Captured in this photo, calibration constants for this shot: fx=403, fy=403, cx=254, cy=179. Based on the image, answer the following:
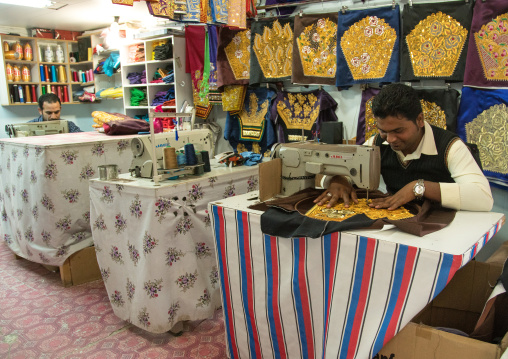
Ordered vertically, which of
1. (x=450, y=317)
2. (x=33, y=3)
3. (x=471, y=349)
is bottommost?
(x=450, y=317)

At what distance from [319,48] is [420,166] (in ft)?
5.60

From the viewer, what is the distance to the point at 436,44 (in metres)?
2.60

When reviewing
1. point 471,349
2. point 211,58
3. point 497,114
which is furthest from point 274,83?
point 471,349

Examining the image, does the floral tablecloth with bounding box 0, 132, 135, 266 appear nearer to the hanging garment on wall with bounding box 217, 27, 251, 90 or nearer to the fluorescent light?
the hanging garment on wall with bounding box 217, 27, 251, 90

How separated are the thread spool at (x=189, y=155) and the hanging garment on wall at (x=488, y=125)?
1701 millimetres

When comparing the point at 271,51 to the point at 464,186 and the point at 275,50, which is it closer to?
the point at 275,50

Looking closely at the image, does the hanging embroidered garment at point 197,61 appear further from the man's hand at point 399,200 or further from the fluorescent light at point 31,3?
the man's hand at point 399,200

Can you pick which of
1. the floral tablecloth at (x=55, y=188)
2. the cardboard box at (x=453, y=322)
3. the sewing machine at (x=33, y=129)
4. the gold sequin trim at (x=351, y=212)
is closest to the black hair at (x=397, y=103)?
the gold sequin trim at (x=351, y=212)

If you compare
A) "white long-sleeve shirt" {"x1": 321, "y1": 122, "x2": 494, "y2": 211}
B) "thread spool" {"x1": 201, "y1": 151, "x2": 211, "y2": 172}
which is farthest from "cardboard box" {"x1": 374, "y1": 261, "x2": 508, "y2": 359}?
"thread spool" {"x1": 201, "y1": 151, "x2": 211, "y2": 172}

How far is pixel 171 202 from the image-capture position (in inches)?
84.0

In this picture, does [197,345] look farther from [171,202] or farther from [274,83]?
[274,83]

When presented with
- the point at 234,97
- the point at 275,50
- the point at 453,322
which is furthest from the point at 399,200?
the point at 234,97

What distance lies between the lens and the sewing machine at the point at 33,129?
3566 millimetres

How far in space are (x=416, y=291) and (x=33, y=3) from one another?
5.25m
